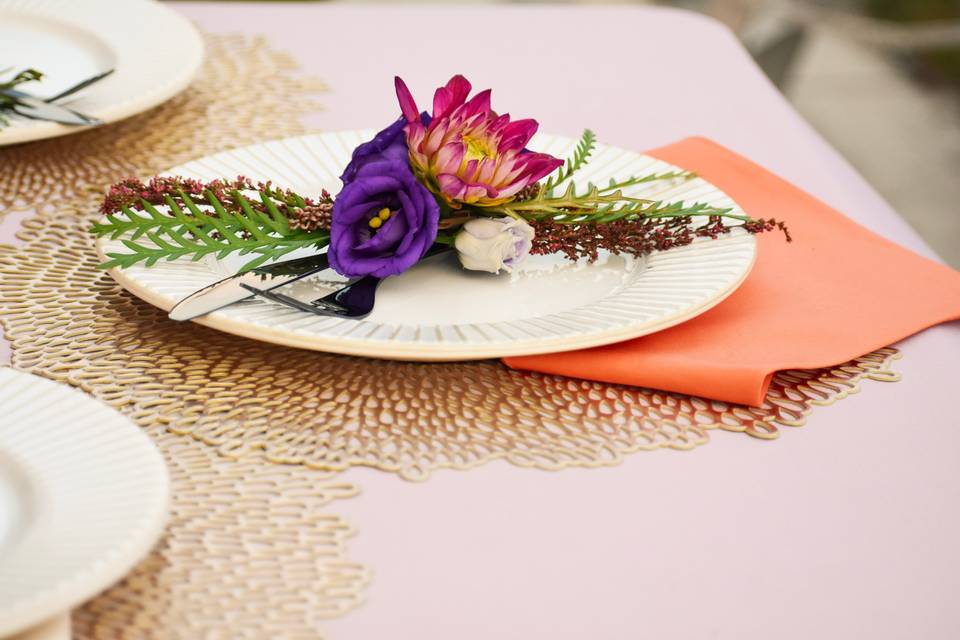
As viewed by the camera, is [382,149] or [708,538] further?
[382,149]

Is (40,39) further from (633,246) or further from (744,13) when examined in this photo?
(744,13)

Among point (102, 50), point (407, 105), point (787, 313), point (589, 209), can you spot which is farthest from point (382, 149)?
point (102, 50)

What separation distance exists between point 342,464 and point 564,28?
0.89 meters

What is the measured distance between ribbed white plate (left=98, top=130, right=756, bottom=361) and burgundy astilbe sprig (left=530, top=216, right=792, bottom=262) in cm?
1

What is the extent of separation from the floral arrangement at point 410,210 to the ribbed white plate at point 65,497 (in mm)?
153

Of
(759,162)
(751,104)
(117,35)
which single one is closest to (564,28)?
(751,104)

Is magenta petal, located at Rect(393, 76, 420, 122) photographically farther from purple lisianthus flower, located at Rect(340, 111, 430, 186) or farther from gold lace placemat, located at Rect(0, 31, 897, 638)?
gold lace placemat, located at Rect(0, 31, 897, 638)

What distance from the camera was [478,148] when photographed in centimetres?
69

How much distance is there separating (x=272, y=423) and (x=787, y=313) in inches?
14.1

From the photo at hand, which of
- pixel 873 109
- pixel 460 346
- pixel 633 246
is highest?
pixel 873 109

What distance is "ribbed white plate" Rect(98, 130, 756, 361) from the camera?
612mm

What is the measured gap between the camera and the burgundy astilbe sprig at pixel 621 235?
72 centimetres

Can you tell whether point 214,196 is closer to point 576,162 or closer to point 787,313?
point 576,162

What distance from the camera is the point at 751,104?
1160mm
